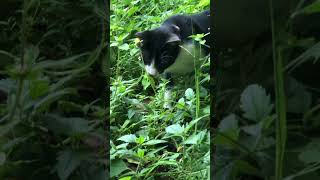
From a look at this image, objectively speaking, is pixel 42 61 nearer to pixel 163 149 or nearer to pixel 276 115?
pixel 276 115

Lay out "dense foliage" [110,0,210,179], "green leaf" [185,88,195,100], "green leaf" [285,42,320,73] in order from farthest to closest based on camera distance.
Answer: "green leaf" [185,88,195,100], "dense foliage" [110,0,210,179], "green leaf" [285,42,320,73]

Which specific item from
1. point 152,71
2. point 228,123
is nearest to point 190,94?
point 152,71

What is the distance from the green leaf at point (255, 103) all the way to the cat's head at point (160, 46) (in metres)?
1.29

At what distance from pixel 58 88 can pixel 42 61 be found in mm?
29

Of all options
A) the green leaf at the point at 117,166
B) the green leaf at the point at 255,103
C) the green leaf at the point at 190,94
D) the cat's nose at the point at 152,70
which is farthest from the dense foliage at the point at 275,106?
the cat's nose at the point at 152,70

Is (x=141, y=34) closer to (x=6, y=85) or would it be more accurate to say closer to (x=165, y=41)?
(x=165, y=41)

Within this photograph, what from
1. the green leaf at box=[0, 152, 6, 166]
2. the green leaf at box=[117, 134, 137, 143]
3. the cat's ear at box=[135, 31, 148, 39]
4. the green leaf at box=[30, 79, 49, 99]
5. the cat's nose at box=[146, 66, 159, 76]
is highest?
the cat's ear at box=[135, 31, 148, 39]

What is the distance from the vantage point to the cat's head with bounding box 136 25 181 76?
5.80 ft

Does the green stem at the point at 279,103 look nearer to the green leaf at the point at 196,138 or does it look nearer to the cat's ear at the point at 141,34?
the green leaf at the point at 196,138

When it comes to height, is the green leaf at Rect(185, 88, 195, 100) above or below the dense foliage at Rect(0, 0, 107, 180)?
above

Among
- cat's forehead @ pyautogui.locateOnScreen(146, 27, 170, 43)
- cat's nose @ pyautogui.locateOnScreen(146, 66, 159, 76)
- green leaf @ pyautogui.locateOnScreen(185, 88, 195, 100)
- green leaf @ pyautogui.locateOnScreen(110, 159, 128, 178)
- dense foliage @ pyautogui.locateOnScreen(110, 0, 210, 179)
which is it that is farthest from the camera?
cat's forehead @ pyautogui.locateOnScreen(146, 27, 170, 43)

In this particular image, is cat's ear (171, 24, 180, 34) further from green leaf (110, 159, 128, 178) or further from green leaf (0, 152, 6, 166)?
green leaf (0, 152, 6, 166)

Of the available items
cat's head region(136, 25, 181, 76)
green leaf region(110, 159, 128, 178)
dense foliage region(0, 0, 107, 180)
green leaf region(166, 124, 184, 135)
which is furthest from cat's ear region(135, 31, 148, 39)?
dense foliage region(0, 0, 107, 180)

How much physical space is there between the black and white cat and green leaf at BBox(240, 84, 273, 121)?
1252 mm
